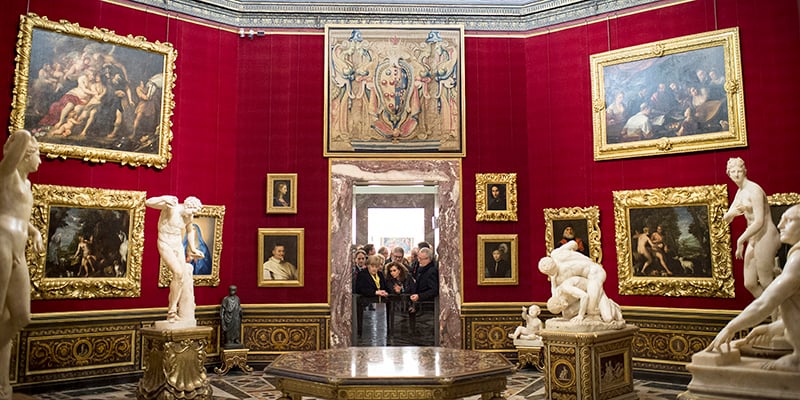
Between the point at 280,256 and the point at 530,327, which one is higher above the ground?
Answer: the point at 280,256

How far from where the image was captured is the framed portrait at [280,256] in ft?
38.8

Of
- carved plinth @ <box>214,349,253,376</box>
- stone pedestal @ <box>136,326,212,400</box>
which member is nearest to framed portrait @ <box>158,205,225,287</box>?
carved plinth @ <box>214,349,253,376</box>

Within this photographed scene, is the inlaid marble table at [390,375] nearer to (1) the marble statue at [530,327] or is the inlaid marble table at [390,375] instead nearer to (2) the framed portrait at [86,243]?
(1) the marble statue at [530,327]

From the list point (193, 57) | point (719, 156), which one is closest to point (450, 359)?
point (719, 156)

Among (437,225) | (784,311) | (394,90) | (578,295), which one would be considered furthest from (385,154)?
Answer: (784,311)

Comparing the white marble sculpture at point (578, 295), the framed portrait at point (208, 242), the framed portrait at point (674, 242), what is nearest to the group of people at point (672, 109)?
the framed portrait at point (674, 242)

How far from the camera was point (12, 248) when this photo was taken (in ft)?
18.1

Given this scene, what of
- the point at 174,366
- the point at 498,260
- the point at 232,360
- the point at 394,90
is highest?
the point at 394,90

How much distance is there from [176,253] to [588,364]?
5.61 meters

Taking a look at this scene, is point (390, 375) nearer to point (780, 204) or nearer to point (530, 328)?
point (530, 328)

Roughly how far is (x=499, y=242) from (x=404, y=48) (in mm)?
4329

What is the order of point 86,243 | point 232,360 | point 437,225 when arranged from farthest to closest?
point 437,225 → point 232,360 → point 86,243

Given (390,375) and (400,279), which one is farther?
(400,279)

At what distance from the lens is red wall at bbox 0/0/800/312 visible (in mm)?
10906
